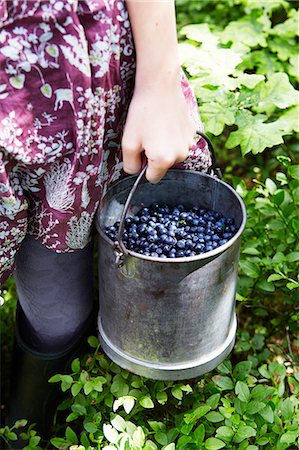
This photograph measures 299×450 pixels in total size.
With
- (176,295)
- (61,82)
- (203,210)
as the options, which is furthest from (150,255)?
(61,82)

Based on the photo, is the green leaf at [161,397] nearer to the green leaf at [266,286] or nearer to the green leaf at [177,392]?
the green leaf at [177,392]

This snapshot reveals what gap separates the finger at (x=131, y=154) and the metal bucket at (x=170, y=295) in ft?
0.49

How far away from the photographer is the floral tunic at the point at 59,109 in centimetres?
112

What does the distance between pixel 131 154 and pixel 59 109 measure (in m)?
0.16

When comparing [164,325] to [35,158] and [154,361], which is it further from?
[35,158]

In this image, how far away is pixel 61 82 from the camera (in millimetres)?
1168

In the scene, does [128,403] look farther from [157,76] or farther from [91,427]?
[157,76]

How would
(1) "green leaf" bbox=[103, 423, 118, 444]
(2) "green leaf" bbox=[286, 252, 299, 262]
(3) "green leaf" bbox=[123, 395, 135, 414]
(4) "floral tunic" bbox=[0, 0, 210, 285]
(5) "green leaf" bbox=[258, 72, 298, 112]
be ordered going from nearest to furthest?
(4) "floral tunic" bbox=[0, 0, 210, 285] < (1) "green leaf" bbox=[103, 423, 118, 444] < (3) "green leaf" bbox=[123, 395, 135, 414] < (2) "green leaf" bbox=[286, 252, 299, 262] < (5) "green leaf" bbox=[258, 72, 298, 112]

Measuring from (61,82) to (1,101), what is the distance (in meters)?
0.10

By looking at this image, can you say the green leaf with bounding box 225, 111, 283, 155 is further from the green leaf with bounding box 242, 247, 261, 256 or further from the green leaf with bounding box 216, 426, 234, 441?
the green leaf with bounding box 216, 426, 234, 441

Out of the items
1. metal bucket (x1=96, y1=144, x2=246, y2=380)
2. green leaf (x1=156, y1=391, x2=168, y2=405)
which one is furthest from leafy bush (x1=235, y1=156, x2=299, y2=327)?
green leaf (x1=156, y1=391, x2=168, y2=405)

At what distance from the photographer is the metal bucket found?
132 cm

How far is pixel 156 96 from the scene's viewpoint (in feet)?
3.99

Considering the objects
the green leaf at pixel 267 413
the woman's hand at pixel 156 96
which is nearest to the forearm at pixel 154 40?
the woman's hand at pixel 156 96
